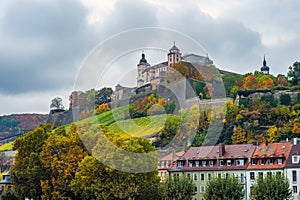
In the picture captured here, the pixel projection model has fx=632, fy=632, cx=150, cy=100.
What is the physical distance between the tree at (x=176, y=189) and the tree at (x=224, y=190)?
2.58 m

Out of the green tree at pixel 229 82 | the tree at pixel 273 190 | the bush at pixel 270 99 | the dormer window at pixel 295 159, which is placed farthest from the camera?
the green tree at pixel 229 82

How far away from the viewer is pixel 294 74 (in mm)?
149625

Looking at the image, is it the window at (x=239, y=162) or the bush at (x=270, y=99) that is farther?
the bush at (x=270, y=99)

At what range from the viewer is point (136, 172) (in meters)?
62.9

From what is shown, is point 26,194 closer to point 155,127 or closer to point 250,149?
point 250,149

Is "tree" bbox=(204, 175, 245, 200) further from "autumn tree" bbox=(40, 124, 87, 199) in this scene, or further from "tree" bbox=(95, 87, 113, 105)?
"tree" bbox=(95, 87, 113, 105)

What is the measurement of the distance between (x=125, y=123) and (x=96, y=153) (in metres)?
25.2

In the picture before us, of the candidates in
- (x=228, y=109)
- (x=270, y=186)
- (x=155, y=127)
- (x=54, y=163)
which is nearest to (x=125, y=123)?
(x=155, y=127)

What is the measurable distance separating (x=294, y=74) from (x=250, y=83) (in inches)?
433

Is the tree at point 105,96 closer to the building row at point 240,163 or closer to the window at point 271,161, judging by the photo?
the building row at point 240,163

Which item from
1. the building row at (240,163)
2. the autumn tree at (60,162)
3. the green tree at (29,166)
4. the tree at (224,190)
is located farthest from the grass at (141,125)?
the tree at (224,190)

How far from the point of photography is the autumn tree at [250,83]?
152m

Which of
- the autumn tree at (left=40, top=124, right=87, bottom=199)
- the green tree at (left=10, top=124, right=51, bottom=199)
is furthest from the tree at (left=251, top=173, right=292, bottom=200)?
the green tree at (left=10, top=124, right=51, bottom=199)

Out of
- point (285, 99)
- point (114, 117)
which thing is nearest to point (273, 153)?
point (114, 117)
